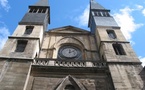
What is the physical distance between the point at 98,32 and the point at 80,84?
5.52 m

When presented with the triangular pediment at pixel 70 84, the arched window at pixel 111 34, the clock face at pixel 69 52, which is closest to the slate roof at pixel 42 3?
the clock face at pixel 69 52

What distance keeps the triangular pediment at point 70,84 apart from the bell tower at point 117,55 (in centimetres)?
185

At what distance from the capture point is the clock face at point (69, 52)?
1402cm

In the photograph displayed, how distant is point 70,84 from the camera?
34.4 feet

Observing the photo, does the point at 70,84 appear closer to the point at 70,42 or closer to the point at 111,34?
the point at 70,42

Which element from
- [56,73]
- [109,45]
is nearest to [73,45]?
[109,45]

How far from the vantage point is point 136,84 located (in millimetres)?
10133

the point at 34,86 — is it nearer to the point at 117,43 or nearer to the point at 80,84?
the point at 80,84

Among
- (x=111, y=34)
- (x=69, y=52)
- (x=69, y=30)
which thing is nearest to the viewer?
(x=69, y=52)

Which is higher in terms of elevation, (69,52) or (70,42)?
(70,42)

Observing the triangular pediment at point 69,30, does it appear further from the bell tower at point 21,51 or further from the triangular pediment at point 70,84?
the triangular pediment at point 70,84

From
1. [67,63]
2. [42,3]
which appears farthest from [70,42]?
[42,3]

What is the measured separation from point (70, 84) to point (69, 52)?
4.25 meters

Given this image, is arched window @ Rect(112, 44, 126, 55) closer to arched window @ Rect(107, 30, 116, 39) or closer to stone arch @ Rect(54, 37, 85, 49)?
arched window @ Rect(107, 30, 116, 39)
